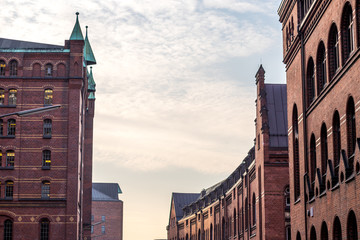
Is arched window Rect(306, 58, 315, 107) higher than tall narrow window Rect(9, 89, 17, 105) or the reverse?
the reverse

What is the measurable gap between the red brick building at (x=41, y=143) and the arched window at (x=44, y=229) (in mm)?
90

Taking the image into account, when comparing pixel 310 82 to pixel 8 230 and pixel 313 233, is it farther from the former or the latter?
pixel 8 230

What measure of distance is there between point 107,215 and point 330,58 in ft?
420

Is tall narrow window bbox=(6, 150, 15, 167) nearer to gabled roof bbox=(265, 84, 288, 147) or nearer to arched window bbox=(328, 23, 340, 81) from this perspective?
gabled roof bbox=(265, 84, 288, 147)

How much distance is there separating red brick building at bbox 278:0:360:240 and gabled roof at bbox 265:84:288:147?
11651 mm

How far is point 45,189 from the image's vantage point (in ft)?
207

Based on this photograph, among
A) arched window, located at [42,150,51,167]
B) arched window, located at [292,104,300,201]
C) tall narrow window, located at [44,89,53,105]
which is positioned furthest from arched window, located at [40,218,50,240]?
arched window, located at [292,104,300,201]

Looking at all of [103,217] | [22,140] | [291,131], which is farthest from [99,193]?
[291,131]

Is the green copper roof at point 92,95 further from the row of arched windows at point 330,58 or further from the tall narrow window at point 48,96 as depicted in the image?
the row of arched windows at point 330,58

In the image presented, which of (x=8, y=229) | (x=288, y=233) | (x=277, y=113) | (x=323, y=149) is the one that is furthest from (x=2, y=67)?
(x=323, y=149)

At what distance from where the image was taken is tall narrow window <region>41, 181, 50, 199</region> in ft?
206

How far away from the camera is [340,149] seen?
27.1 meters

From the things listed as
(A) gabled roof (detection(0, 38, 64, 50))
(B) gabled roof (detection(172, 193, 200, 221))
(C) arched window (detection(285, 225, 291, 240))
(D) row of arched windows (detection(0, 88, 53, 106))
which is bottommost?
(C) arched window (detection(285, 225, 291, 240))

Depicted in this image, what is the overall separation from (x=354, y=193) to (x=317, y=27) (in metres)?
8.91
